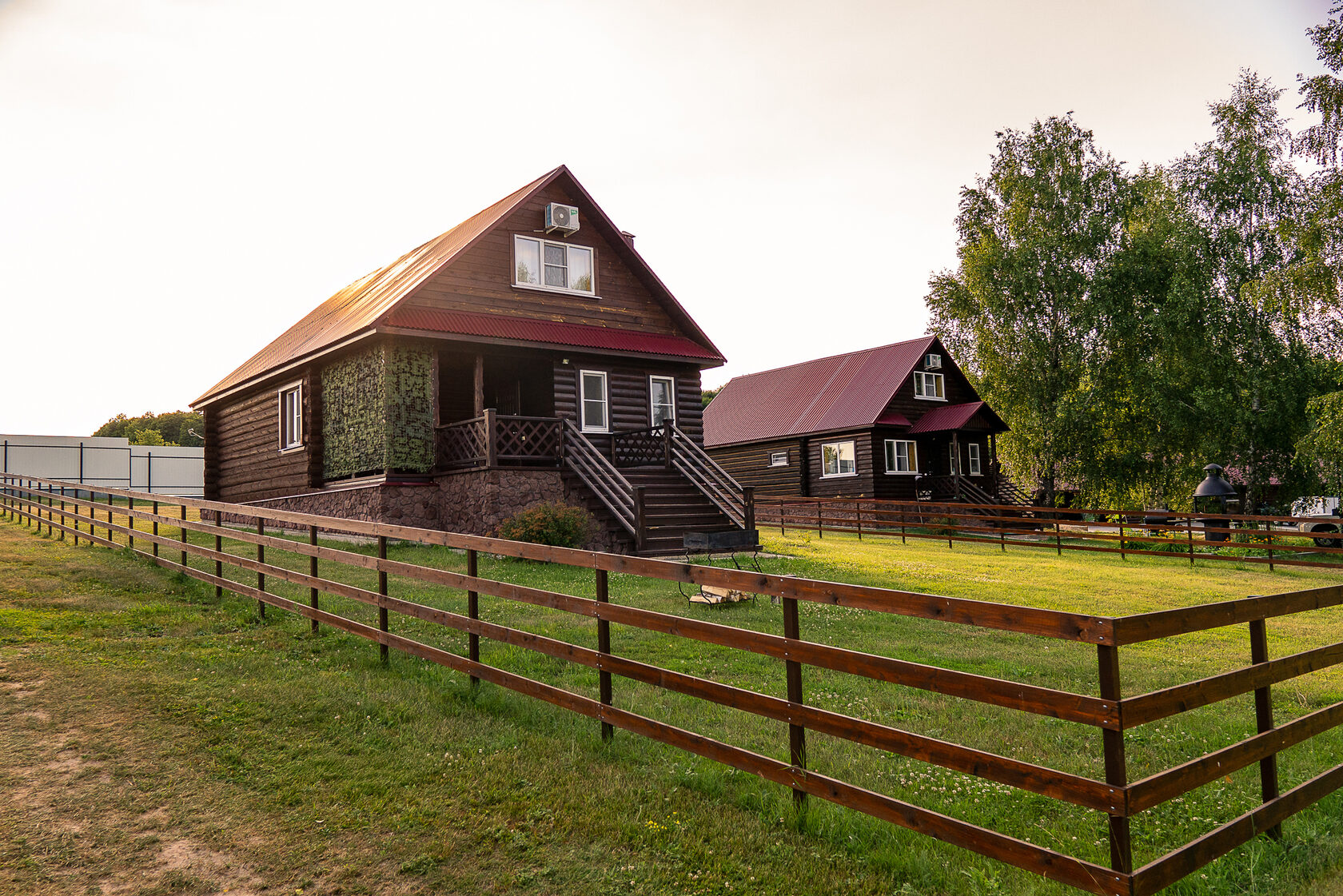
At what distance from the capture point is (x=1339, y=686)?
Answer: 782 cm

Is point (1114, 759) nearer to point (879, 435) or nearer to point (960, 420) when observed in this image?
point (879, 435)

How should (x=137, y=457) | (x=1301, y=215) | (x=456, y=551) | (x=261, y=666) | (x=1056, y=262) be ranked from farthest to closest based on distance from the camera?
(x=137, y=457), (x=1056, y=262), (x=1301, y=215), (x=456, y=551), (x=261, y=666)

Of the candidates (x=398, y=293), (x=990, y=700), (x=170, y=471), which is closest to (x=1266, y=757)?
(x=990, y=700)

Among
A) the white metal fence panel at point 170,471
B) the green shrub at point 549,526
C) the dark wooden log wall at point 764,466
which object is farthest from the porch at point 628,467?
the white metal fence panel at point 170,471

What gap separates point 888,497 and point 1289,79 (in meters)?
18.5

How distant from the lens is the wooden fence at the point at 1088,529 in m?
18.7

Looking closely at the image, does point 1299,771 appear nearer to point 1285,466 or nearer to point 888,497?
point 1285,466

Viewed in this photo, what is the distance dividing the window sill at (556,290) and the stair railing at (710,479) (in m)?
4.00

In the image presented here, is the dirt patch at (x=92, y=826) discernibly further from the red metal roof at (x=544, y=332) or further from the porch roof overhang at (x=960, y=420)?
the porch roof overhang at (x=960, y=420)

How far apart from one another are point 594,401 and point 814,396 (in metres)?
18.6

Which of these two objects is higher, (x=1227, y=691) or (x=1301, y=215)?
(x=1301, y=215)

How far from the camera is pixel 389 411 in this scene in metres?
17.3

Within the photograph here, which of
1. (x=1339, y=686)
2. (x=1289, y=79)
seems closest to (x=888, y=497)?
(x=1289, y=79)

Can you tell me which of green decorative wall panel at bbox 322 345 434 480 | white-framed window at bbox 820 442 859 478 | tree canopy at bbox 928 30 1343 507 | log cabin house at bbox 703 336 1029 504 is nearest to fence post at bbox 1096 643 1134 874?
green decorative wall panel at bbox 322 345 434 480
